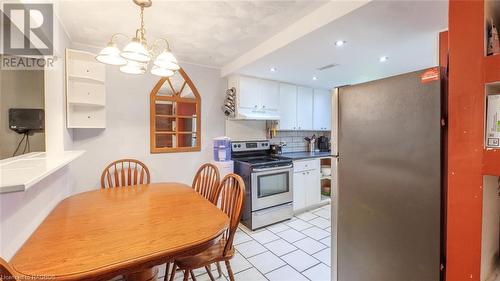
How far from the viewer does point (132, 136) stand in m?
2.72

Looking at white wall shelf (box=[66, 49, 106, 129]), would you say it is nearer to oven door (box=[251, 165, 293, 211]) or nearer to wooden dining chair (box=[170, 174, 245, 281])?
wooden dining chair (box=[170, 174, 245, 281])

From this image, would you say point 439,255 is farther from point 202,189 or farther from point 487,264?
point 202,189

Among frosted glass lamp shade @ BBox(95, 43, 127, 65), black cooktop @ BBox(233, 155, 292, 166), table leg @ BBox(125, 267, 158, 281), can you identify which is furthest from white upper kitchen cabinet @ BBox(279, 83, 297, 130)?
table leg @ BBox(125, 267, 158, 281)

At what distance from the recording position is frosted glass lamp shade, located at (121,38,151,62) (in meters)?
1.29

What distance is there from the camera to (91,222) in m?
1.25

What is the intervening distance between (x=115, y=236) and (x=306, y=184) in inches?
113

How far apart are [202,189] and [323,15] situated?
187 centimetres

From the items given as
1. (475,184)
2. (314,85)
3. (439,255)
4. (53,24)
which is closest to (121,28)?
(53,24)

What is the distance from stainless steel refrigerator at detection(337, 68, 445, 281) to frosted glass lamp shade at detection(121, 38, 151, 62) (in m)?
1.29

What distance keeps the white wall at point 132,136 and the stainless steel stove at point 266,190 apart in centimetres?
66

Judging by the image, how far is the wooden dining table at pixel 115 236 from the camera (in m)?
0.86

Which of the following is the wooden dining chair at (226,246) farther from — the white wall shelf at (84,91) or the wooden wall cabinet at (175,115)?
the white wall shelf at (84,91)

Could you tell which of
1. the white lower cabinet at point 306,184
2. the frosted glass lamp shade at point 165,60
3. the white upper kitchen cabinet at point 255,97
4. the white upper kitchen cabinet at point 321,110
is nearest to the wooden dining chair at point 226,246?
the frosted glass lamp shade at point 165,60

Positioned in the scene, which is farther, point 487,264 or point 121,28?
point 121,28
